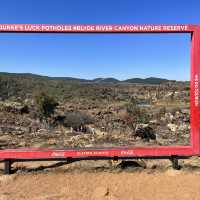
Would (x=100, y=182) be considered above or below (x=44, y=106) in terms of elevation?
below

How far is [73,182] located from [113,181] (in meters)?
0.62

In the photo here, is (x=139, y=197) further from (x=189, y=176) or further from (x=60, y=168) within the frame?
(x=60, y=168)

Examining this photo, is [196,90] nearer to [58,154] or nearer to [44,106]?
[58,154]

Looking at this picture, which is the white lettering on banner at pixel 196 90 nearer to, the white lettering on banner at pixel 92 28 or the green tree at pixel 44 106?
the white lettering on banner at pixel 92 28

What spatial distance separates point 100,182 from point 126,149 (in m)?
0.81

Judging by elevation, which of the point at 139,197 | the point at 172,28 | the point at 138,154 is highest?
the point at 172,28

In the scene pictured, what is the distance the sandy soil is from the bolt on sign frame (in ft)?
0.81

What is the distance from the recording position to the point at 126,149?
20.4 ft

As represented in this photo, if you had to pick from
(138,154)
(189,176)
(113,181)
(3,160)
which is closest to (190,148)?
(189,176)

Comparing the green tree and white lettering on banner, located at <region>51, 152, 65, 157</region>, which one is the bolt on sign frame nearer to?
white lettering on banner, located at <region>51, 152, 65, 157</region>

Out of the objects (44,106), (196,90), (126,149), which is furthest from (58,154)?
(44,106)

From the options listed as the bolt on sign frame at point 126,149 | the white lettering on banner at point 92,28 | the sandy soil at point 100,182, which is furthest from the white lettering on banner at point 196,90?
the sandy soil at point 100,182

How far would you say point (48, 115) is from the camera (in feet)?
69.4

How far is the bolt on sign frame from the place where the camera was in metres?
6.05
